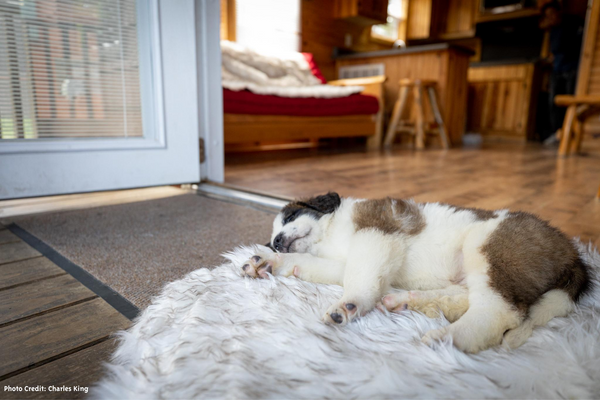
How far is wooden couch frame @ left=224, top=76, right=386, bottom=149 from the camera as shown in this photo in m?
4.28

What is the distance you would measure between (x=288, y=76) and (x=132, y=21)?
3558mm

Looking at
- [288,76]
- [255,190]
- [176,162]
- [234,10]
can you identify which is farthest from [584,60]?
[176,162]

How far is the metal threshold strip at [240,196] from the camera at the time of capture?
225cm

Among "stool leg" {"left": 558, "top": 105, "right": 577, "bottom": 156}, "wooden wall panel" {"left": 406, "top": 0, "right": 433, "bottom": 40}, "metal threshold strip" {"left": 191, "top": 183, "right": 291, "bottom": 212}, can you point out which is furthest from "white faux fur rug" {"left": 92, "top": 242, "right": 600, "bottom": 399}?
"wooden wall panel" {"left": 406, "top": 0, "right": 433, "bottom": 40}

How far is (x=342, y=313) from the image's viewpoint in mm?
947

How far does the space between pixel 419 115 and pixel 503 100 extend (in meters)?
3.38

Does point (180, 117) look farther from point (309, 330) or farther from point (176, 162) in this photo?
point (309, 330)

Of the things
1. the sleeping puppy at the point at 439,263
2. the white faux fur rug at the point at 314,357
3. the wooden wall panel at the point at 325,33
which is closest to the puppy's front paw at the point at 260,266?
the sleeping puppy at the point at 439,263

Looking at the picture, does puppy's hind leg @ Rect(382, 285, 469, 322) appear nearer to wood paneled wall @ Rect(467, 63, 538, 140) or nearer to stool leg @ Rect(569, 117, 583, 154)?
stool leg @ Rect(569, 117, 583, 154)

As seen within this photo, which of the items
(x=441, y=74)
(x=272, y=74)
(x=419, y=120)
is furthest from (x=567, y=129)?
(x=272, y=74)

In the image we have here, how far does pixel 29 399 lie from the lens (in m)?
0.74

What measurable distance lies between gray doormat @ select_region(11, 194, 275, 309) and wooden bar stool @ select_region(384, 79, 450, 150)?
4.23m

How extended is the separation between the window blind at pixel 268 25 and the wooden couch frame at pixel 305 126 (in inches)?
41.1

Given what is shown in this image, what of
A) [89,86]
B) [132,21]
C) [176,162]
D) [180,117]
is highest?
[132,21]
